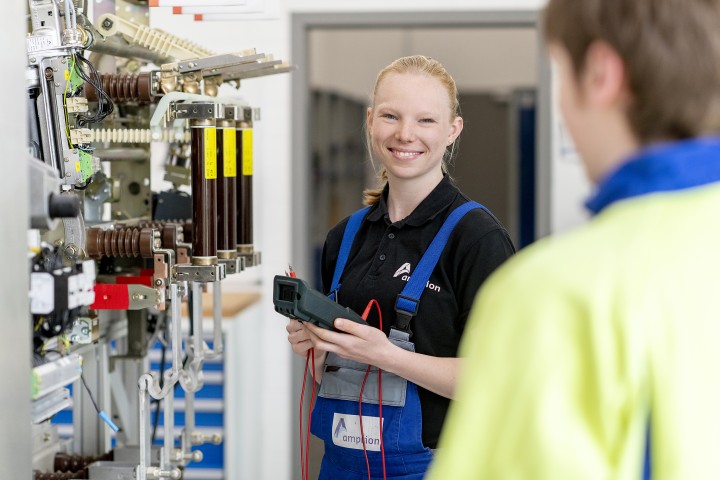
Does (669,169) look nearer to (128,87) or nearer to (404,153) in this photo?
(404,153)

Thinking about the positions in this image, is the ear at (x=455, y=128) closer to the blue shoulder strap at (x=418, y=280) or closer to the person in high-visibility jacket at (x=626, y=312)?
the blue shoulder strap at (x=418, y=280)

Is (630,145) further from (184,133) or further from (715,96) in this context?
(184,133)

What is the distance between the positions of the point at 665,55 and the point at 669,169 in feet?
0.32

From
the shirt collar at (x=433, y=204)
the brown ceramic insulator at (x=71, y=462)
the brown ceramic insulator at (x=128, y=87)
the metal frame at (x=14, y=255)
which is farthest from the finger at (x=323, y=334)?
the brown ceramic insulator at (x=71, y=462)

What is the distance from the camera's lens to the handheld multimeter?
1.81 m

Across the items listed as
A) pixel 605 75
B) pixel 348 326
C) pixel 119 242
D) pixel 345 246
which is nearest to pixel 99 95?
pixel 119 242

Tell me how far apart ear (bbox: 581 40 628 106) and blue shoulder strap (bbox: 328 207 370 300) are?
4.05 feet

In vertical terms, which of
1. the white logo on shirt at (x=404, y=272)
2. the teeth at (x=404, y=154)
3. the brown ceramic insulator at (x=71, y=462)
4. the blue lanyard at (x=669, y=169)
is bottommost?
the brown ceramic insulator at (x=71, y=462)

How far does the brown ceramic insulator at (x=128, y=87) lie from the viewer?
7.25 ft

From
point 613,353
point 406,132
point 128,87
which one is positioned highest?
point 128,87

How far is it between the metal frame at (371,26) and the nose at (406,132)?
2.43 metres

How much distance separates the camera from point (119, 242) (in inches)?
84.7

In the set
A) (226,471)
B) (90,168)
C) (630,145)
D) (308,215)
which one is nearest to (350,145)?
(308,215)

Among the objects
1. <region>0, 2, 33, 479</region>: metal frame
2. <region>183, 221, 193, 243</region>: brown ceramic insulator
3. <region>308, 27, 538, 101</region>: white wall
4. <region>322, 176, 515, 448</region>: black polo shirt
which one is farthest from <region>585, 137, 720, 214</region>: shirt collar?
<region>308, 27, 538, 101</region>: white wall
